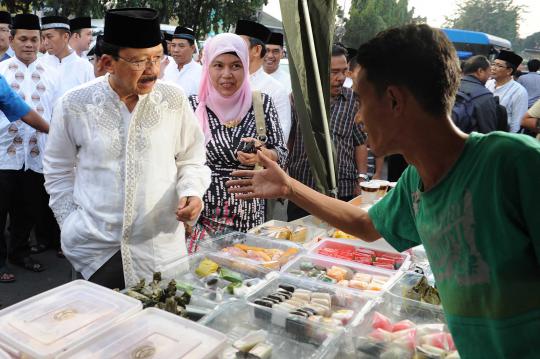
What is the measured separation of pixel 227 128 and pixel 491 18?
22.6m

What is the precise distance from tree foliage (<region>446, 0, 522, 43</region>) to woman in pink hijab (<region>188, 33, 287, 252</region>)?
60.3 ft

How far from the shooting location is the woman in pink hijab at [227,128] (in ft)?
8.71

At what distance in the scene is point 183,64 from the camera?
243 inches

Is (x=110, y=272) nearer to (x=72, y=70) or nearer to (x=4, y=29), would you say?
(x=72, y=70)

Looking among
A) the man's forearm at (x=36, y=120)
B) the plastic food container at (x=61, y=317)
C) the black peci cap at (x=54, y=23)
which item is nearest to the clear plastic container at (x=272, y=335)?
the plastic food container at (x=61, y=317)

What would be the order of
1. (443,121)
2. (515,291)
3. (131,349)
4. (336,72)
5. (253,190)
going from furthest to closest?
1. (336,72)
2. (253,190)
3. (131,349)
4. (443,121)
5. (515,291)

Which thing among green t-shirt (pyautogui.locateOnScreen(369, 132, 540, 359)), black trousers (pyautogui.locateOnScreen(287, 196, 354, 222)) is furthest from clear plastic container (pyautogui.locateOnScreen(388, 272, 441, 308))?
black trousers (pyautogui.locateOnScreen(287, 196, 354, 222))

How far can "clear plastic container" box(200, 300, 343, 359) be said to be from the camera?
1389 mm

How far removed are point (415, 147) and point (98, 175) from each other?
1.33 metres

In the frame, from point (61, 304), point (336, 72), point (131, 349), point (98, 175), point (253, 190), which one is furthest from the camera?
point (336, 72)

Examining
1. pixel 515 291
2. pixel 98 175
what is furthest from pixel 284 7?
pixel 515 291

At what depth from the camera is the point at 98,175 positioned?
190 centimetres

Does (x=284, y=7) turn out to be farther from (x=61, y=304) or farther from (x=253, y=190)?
(x=61, y=304)

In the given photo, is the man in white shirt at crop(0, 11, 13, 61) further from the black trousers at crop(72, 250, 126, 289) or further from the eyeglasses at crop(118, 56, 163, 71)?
the black trousers at crop(72, 250, 126, 289)
